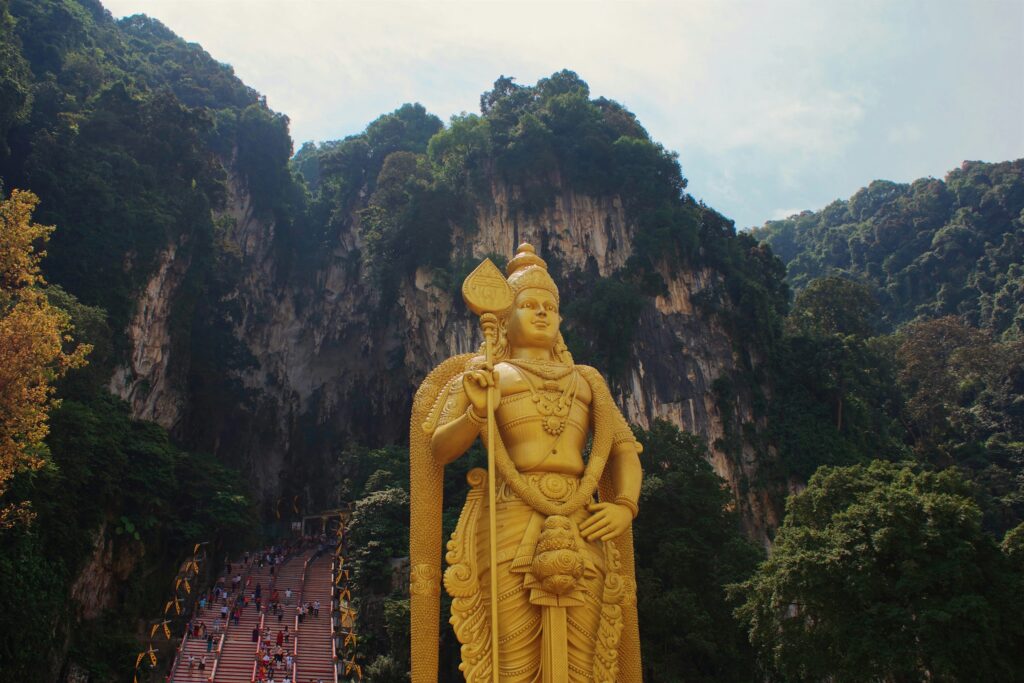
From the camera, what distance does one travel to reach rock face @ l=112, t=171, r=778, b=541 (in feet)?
76.3

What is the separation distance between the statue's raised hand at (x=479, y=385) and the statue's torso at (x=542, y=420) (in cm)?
38

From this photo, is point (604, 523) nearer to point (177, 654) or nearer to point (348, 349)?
point (177, 654)

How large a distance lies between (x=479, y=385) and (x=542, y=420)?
0.58 m

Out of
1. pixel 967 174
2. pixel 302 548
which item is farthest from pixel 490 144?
pixel 967 174

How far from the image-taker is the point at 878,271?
39531 mm

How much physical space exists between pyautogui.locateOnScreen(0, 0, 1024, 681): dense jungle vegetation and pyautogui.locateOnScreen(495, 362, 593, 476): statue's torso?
5.84 m

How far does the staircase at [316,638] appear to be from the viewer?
47.7 feet

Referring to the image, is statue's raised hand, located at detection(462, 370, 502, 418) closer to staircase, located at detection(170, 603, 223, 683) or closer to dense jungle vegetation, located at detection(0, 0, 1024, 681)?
dense jungle vegetation, located at detection(0, 0, 1024, 681)

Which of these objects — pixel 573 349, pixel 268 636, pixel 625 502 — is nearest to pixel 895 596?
pixel 625 502

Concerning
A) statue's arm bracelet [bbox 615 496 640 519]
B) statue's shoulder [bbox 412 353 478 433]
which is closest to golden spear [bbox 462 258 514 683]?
statue's shoulder [bbox 412 353 478 433]

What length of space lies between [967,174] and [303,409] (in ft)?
108

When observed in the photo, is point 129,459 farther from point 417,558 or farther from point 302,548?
point 417,558

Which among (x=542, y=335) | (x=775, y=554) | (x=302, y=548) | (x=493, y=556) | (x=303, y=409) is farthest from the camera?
(x=303, y=409)

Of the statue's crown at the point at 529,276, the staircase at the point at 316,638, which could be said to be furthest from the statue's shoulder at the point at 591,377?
the staircase at the point at 316,638
